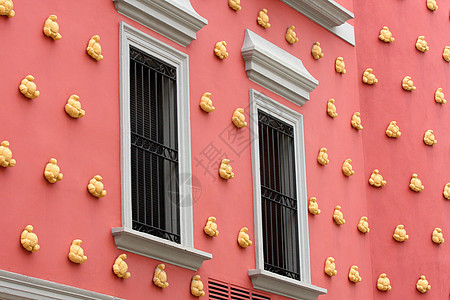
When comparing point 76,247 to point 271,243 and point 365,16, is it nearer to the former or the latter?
point 271,243

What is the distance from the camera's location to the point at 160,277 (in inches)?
490

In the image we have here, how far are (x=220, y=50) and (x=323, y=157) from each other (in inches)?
97.8

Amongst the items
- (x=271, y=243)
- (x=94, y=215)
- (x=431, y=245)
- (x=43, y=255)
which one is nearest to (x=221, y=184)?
(x=271, y=243)

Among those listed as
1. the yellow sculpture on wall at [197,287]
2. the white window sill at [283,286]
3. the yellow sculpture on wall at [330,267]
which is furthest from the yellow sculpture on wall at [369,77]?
the yellow sculpture on wall at [197,287]

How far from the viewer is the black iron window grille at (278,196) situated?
14820 mm

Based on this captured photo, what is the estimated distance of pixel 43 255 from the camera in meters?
11.1

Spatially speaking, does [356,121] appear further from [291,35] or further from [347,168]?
[291,35]

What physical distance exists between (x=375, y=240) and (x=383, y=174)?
110 cm

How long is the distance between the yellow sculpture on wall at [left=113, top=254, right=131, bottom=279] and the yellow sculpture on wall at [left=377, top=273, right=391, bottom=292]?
5631 mm

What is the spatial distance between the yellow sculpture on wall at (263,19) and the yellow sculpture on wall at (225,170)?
8.05 ft

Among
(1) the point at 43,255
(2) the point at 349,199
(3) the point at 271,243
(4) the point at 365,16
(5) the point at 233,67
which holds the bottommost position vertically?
(1) the point at 43,255

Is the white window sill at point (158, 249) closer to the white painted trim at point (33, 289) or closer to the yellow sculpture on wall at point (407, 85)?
the white painted trim at point (33, 289)

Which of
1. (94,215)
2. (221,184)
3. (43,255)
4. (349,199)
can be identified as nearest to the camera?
(43,255)

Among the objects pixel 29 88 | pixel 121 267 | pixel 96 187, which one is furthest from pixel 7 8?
pixel 121 267
